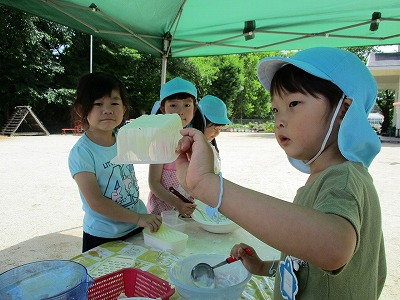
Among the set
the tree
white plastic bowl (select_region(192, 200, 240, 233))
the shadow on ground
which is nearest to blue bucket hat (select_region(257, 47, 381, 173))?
white plastic bowl (select_region(192, 200, 240, 233))

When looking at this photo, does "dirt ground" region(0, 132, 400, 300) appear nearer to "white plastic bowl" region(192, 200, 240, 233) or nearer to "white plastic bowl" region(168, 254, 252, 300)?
"white plastic bowl" region(192, 200, 240, 233)

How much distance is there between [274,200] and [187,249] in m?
1.11

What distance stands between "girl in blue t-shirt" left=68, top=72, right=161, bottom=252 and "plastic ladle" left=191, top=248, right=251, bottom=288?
512 millimetres

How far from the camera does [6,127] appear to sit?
17.7 meters

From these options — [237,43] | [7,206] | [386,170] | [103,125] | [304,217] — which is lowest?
[7,206]

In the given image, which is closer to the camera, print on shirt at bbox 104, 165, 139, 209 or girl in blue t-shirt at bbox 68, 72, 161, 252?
girl in blue t-shirt at bbox 68, 72, 161, 252

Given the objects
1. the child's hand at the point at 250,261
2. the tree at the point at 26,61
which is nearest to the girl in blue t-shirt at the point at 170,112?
the child's hand at the point at 250,261

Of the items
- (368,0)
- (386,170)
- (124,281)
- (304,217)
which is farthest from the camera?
(386,170)

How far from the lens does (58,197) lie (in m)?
5.71

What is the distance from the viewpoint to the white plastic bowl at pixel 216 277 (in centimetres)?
106

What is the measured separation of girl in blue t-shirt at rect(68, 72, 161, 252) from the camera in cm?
168

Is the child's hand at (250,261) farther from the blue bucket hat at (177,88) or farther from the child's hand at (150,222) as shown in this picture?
the blue bucket hat at (177,88)

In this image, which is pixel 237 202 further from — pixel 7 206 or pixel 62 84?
pixel 62 84

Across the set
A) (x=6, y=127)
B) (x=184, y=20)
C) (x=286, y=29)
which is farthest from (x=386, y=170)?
(x=6, y=127)
